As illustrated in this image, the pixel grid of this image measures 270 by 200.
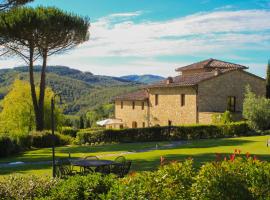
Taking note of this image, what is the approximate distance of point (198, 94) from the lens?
3828cm

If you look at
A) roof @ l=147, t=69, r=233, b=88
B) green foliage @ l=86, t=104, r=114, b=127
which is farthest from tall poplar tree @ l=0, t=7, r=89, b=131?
green foliage @ l=86, t=104, r=114, b=127

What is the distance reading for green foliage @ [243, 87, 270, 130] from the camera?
31297 mm

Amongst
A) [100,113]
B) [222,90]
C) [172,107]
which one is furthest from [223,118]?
[100,113]

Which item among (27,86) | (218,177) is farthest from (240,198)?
(27,86)

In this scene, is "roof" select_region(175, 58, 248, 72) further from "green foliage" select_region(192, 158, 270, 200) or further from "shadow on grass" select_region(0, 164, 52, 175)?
"green foliage" select_region(192, 158, 270, 200)

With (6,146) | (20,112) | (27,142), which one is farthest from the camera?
(20,112)

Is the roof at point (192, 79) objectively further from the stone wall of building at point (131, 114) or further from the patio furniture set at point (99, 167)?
the patio furniture set at point (99, 167)

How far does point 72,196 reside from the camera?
23.5 ft

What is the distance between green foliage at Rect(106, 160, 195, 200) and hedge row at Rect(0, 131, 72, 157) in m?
19.0

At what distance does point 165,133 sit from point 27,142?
10.1 m

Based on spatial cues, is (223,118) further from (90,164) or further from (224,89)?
(90,164)

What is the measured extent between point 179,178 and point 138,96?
42.0 metres

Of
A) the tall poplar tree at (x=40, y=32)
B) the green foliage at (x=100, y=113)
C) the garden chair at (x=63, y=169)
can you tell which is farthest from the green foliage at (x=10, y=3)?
the green foliage at (x=100, y=113)

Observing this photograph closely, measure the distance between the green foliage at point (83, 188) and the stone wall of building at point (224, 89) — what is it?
31321mm
